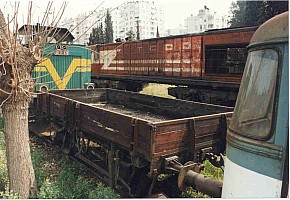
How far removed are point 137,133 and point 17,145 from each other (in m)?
1.47

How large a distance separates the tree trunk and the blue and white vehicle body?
2.45 m

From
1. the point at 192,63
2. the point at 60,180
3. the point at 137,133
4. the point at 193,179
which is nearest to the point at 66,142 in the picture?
the point at 60,180

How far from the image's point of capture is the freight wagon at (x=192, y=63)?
10.1 metres

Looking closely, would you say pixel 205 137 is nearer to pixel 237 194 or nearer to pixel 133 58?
pixel 237 194

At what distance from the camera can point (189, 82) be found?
1188cm

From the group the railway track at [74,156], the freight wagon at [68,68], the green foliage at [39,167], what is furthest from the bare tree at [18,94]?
the freight wagon at [68,68]

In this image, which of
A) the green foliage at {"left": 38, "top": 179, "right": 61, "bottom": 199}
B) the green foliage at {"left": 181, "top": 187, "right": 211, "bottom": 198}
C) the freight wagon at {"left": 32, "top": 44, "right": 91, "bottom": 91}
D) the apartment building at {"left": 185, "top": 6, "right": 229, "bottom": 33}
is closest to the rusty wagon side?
the green foliage at {"left": 181, "top": 187, "right": 211, "bottom": 198}

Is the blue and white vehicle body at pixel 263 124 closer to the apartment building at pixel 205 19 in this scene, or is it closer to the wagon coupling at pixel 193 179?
the wagon coupling at pixel 193 179

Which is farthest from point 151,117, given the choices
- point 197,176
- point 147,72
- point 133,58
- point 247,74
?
point 133,58

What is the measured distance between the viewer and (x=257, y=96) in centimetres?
245

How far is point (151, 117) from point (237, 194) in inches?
159

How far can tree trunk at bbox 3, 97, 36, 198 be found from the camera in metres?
3.69

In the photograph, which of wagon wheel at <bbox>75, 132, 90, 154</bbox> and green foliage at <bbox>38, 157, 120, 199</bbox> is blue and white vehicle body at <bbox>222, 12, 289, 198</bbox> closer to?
green foliage at <bbox>38, 157, 120, 199</bbox>

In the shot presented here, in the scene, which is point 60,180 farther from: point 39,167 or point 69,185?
point 39,167
